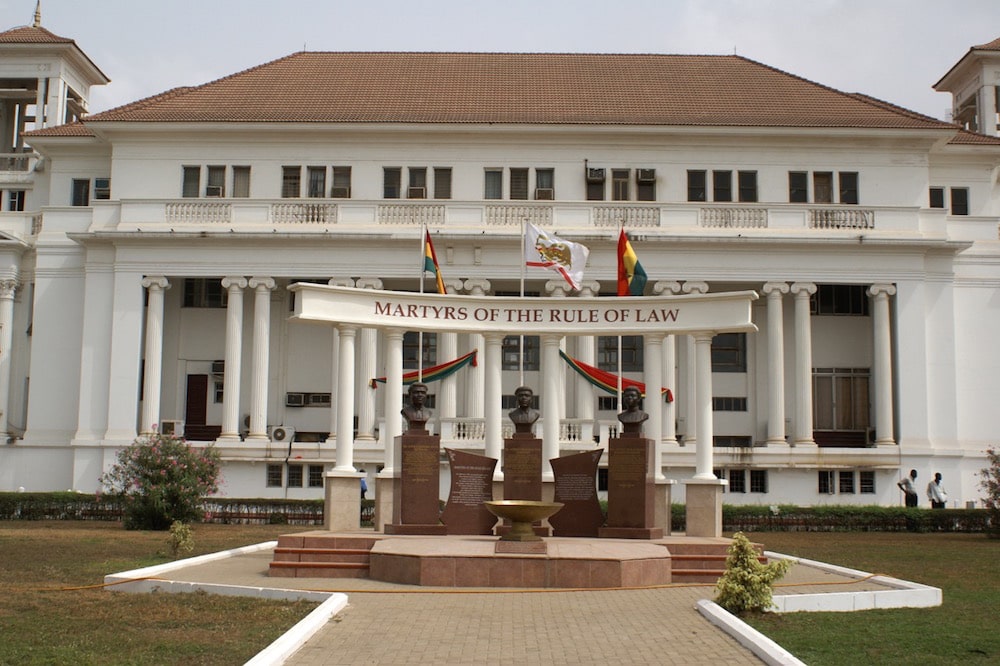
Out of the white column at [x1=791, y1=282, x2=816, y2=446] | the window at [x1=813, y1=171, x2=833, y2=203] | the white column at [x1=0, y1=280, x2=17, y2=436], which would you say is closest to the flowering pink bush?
the white column at [x1=0, y1=280, x2=17, y2=436]

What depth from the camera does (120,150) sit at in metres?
45.9

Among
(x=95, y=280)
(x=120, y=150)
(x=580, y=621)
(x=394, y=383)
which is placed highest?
(x=120, y=150)

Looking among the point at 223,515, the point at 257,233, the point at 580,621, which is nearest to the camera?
the point at 580,621

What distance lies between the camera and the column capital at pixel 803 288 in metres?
43.0

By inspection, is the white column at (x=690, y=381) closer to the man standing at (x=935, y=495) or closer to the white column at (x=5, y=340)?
the man standing at (x=935, y=495)

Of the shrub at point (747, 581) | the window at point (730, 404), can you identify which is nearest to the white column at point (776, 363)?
the window at point (730, 404)

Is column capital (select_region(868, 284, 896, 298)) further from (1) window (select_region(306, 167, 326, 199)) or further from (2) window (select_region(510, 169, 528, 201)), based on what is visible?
(1) window (select_region(306, 167, 326, 199))

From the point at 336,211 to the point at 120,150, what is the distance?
9740 mm

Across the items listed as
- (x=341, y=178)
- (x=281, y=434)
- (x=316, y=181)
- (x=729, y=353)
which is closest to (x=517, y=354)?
(x=729, y=353)

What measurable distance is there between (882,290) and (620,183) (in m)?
10.8

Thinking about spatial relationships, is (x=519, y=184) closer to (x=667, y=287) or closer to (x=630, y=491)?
(x=667, y=287)

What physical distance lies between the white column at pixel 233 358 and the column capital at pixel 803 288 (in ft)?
67.7

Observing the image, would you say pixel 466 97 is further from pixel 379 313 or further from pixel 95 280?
pixel 379 313

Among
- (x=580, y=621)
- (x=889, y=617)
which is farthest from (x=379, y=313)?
(x=889, y=617)
